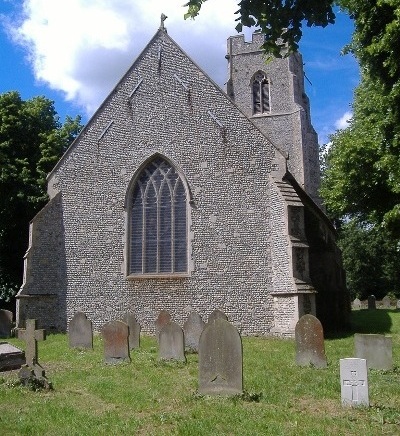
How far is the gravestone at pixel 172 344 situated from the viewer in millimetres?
9719

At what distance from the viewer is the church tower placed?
3086cm

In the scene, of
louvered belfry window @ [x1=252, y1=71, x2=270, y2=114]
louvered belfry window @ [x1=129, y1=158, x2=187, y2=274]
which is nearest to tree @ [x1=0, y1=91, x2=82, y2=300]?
louvered belfry window @ [x1=129, y1=158, x2=187, y2=274]

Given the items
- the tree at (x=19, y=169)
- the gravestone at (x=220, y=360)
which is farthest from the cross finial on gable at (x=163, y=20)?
the gravestone at (x=220, y=360)

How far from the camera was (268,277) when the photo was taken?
14375 millimetres

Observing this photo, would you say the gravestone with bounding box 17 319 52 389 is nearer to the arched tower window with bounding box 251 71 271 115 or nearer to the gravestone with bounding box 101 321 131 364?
the gravestone with bounding box 101 321 131 364

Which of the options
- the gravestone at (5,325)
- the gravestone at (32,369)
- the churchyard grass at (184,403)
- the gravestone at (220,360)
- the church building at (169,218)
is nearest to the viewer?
the churchyard grass at (184,403)

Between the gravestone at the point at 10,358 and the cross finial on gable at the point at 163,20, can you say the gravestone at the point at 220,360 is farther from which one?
the cross finial on gable at the point at 163,20

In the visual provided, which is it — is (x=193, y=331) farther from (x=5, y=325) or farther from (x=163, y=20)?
(x=163, y=20)

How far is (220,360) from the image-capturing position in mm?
6906

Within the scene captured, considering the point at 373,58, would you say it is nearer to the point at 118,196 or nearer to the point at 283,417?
the point at 118,196

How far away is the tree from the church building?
6.13 meters

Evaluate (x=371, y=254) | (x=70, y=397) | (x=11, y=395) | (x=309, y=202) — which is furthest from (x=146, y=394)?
(x=371, y=254)

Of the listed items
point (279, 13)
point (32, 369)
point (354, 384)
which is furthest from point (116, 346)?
point (279, 13)

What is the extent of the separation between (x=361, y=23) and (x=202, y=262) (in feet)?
25.2
